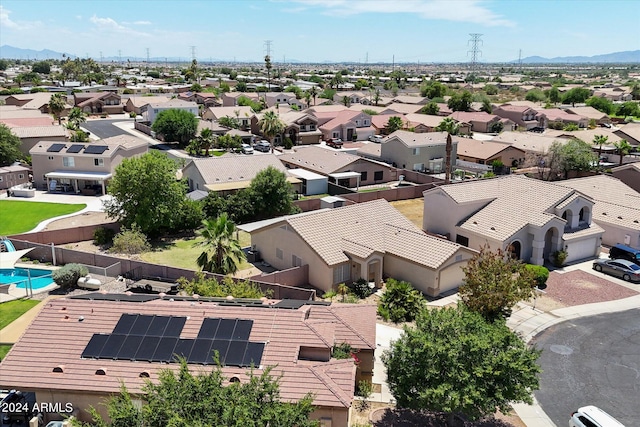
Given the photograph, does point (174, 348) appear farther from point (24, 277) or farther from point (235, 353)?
point (24, 277)

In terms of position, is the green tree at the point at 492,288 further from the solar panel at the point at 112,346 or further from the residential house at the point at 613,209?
the residential house at the point at 613,209

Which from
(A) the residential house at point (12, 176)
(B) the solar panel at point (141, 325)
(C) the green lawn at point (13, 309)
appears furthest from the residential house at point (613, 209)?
(A) the residential house at point (12, 176)

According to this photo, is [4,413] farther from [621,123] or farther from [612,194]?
[621,123]

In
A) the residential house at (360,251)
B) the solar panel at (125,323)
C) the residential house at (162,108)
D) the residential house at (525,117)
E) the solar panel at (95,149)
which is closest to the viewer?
the solar panel at (125,323)

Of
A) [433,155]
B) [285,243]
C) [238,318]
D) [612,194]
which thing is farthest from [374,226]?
[433,155]

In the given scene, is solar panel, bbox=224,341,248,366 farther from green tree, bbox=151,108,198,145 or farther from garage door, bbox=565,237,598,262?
green tree, bbox=151,108,198,145

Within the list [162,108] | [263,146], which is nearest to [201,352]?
[263,146]
